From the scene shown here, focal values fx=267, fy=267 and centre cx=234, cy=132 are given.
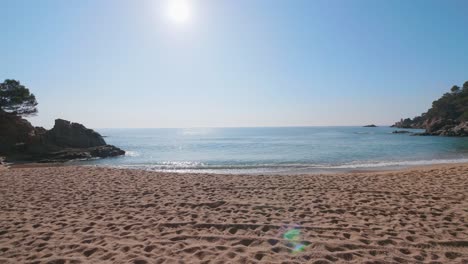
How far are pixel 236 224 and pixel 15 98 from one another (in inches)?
1706

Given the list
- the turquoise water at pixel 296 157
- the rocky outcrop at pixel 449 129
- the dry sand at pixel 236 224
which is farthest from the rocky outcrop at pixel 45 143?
the rocky outcrop at pixel 449 129

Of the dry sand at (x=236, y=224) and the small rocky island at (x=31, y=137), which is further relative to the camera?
the small rocky island at (x=31, y=137)

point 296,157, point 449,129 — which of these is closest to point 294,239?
point 296,157

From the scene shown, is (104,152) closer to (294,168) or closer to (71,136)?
(71,136)

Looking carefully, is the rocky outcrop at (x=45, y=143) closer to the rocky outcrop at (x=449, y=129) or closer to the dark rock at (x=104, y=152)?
the dark rock at (x=104, y=152)

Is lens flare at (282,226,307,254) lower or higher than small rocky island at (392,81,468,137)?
lower

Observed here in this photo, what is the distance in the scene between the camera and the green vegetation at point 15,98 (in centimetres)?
3609

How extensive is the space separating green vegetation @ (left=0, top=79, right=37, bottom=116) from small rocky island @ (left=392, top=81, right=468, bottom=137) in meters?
86.3

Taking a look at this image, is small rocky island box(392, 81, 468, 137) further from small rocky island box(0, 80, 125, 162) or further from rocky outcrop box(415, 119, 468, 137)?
small rocky island box(0, 80, 125, 162)

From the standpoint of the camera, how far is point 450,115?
86500 millimetres

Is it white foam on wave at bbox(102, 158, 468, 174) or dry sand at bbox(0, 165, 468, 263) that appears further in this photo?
white foam on wave at bbox(102, 158, 468, 174)

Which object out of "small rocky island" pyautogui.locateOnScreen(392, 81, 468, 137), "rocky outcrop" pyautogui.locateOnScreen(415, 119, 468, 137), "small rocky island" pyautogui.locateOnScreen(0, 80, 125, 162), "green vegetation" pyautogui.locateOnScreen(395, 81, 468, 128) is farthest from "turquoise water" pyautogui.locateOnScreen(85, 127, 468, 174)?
"green vegetation" pyautogui.locateOnScreen(395, 81, 468, 128)

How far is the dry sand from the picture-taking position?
4.55 meters

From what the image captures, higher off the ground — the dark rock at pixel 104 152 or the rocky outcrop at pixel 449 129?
the rocky outcrop at pixel 449 129
